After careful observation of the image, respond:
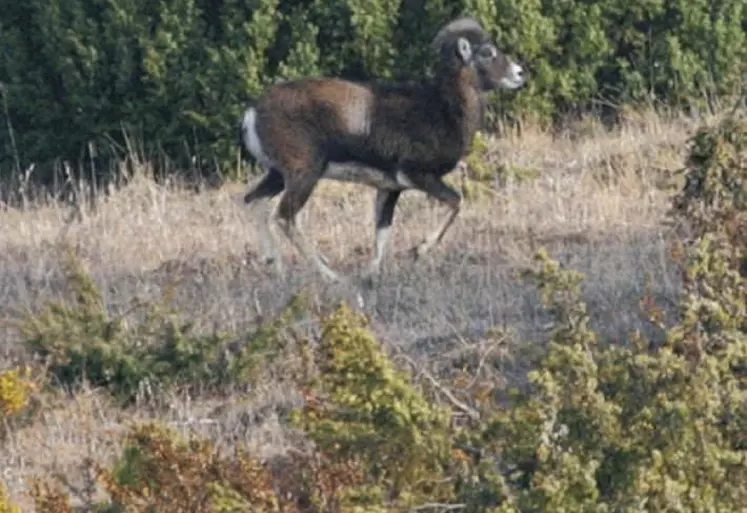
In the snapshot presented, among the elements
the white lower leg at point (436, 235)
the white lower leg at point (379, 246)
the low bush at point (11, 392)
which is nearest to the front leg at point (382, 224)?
the white lower leg at point (379, 246)

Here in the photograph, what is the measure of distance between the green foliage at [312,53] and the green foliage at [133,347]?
6885mm

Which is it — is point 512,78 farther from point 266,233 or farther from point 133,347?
point 133,347

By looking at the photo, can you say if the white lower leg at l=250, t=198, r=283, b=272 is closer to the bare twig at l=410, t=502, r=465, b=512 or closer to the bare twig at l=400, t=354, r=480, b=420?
the bare twig at l=400, t=354, r=480, b=420

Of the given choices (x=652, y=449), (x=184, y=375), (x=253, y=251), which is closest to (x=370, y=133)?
(x=253, y=251)

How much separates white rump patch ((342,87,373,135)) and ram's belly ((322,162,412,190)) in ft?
0.72

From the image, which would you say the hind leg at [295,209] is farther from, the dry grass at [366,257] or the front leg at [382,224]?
the front leg at [382,224]

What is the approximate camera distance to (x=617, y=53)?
1878 centimetres

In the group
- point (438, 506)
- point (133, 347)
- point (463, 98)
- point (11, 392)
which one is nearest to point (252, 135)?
point (463, 98)

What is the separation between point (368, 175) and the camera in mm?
13367

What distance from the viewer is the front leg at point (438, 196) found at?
13.2 m

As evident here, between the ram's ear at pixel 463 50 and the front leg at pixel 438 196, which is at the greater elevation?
the ram's ear at pixel 463 50

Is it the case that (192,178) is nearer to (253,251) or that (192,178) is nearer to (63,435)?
(253,251)

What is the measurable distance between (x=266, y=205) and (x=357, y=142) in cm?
77

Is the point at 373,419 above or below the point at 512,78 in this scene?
above
